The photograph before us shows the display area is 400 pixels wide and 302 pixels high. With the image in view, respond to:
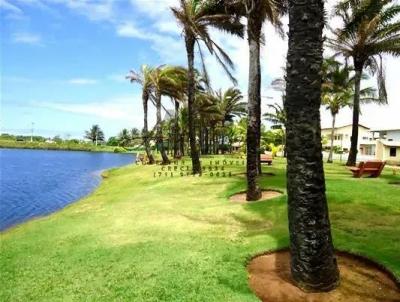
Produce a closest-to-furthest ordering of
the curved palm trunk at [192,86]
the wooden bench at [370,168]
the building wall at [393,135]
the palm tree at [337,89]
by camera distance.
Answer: the wooden bench at [370,168] → the curved palm trunk at [192,86] → the palm tree at [337,89] → the building wall at [393,135]

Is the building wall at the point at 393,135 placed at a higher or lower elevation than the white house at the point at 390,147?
higher

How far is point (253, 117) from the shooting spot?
17266 mm

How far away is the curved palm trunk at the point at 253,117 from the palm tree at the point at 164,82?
25231 millimetres

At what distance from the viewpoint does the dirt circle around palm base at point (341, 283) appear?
24.3 ft

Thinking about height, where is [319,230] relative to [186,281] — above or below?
above

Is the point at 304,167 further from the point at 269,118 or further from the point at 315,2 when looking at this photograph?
the point at 269,118

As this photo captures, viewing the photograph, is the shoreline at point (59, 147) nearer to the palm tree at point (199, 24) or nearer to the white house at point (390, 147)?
the white house at point (390, 147)

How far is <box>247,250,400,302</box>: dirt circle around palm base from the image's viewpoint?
7395mm

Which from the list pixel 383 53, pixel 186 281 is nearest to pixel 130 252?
pixel 186 281

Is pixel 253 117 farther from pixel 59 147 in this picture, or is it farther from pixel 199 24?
pixel 59 147

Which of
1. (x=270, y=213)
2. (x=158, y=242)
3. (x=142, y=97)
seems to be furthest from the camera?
(x=142, y=97)

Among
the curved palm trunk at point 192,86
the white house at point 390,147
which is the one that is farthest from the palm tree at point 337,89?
the curved palm trunk at point 192,86

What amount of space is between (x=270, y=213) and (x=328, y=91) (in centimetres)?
4056

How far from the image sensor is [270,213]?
44.6 feet
